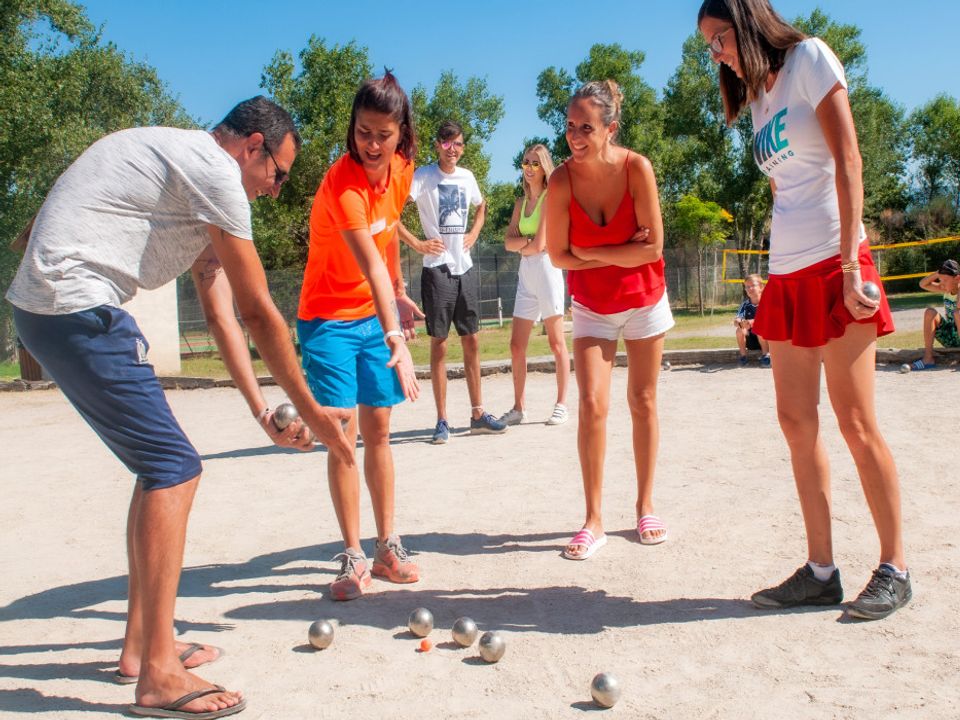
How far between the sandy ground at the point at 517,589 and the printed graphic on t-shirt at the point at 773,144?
5.88 feet

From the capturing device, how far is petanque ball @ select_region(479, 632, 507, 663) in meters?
3.25

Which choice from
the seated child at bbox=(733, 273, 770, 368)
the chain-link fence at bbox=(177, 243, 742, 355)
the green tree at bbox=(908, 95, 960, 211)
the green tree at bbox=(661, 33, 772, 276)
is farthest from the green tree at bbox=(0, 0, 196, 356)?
the green tree at bbox=(908, 95, 960, 211)

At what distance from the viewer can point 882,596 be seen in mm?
3443

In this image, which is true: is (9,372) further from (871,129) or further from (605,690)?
(871,129)

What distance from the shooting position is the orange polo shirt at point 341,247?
13.6 ft

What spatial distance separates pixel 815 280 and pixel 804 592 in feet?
4.08

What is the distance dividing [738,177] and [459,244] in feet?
156

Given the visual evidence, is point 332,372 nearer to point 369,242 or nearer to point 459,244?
point 369,242

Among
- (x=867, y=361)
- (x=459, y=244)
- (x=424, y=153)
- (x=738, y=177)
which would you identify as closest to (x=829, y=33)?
(x=738, y=177)

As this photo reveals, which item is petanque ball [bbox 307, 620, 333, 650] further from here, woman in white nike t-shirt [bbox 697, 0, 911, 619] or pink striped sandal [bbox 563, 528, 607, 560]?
woman in white nike t-shirt [bbox 697, 0, 911, 619]

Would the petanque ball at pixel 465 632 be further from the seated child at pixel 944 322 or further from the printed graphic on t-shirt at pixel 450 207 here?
the seated child at pixel 944 322

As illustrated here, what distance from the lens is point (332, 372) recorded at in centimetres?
419

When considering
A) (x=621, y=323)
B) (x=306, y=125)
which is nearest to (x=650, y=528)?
(x=621, y=323)

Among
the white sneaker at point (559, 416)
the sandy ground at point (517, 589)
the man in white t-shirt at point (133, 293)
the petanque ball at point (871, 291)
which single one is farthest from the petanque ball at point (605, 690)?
the white sneaker at point (559, 416)
